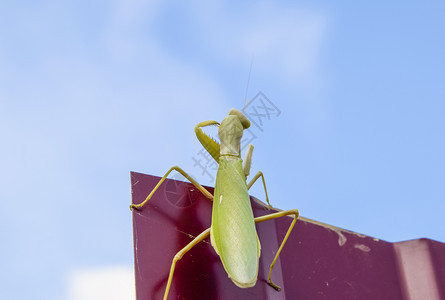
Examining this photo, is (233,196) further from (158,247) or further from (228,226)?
(158,247)

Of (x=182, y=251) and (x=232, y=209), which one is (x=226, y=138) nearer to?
(x=232, y=209)

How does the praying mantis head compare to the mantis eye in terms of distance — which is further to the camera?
the mantis eye

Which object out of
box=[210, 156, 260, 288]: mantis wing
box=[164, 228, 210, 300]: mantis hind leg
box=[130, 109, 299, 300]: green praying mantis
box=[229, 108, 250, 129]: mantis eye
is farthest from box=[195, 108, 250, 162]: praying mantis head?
box=[164, 228, 210, 300]: mantis hind leg

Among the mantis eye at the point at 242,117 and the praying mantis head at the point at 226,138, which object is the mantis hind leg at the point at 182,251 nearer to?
the praying mantis head at the point at 226,138

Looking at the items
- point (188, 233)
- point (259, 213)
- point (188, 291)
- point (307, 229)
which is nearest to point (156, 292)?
point (188, 291)

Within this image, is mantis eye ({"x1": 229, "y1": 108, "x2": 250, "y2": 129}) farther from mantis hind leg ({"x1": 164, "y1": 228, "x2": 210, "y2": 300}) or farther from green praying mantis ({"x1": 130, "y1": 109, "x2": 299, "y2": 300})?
mantis hind leg ({"x1": 164, "y1": 228, "x2": 210, "y2": 300})

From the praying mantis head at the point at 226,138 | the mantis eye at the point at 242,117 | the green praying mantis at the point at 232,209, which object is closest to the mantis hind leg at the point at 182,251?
the green praying mantis at the point at 232,209

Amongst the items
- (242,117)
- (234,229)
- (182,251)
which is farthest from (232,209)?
(242,117)
